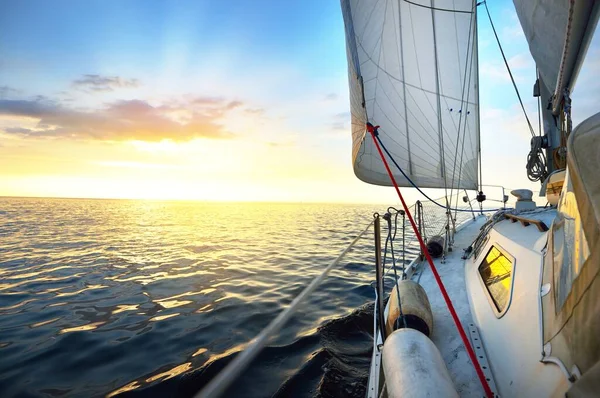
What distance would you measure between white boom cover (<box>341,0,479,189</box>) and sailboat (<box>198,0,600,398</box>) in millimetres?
32

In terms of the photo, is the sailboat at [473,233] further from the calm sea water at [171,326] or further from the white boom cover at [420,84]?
the calm sea water at [171,326]

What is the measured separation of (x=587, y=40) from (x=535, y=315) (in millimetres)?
2361

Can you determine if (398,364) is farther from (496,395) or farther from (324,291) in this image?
(324,291)

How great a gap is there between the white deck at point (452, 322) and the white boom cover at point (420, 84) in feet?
6.82

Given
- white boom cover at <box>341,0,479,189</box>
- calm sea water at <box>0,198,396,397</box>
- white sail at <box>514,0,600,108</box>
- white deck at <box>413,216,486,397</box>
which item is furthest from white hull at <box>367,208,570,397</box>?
white boom cover at <box>341,0,479,189</box>

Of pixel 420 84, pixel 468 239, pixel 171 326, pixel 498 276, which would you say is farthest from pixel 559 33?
pixel 171 326

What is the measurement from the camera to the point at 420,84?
7656 millimetres

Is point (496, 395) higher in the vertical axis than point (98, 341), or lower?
higher

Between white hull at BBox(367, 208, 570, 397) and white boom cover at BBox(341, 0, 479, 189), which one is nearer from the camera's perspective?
white hull at BBox(367, 208, 570, 397)

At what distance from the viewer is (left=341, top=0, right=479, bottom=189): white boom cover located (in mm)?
6629

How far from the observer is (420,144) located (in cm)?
742

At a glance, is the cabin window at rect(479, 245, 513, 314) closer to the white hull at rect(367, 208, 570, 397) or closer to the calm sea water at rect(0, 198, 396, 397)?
the white hull at rect(367, 208, 570, 397)

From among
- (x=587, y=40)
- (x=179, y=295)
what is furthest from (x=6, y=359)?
(x=587, y=40)

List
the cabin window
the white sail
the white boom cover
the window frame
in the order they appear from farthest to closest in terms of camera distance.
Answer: the white boom cover, the cabin window, the window frame, the white sail
